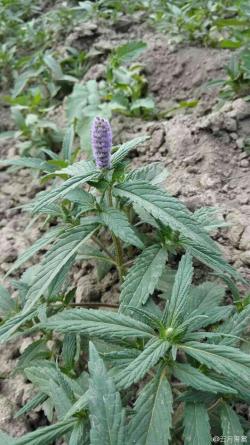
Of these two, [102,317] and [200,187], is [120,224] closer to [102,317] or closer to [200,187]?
[102,317]

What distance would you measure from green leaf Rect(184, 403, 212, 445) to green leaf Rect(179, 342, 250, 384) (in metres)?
0.16

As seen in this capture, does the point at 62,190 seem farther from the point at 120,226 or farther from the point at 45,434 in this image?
the point at 45,434

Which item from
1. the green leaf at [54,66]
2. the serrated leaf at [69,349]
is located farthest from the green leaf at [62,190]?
the green leaf at [54,66]

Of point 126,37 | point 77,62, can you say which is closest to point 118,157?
point 77,62

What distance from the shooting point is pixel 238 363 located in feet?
4.59

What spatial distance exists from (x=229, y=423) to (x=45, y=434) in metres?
0.59

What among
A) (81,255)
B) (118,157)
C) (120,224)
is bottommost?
(81,255)

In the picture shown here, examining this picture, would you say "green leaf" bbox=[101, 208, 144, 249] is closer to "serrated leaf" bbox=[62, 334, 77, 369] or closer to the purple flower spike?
the purple flower spike

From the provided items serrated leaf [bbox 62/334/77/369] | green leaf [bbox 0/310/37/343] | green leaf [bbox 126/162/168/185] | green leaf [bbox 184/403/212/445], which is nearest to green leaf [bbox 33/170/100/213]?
green leaf [bbox 126/162/168/185]

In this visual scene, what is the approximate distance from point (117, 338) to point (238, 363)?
41cm

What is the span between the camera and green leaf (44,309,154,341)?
1492 mm

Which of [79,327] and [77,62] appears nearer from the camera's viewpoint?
[79,327]

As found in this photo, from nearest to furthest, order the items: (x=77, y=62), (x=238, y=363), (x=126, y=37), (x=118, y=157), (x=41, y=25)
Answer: (x=238, y=363), (x=118, y=157), (x=77, y=62), (x=126, y=37), (x=41, y=25)

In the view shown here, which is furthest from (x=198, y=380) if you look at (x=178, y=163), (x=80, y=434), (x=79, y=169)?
(x=178, y=163)
